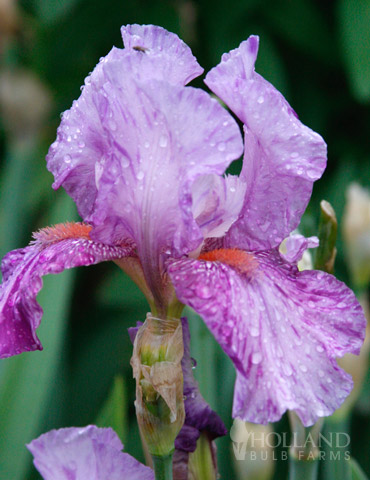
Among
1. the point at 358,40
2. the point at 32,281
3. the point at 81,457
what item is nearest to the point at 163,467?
the point at 81,457

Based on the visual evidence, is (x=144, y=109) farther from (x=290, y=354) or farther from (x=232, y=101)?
(x=290, y=354)

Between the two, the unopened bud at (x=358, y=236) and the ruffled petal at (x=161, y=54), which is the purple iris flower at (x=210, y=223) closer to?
the ruffled petal at (x=161, y=54)

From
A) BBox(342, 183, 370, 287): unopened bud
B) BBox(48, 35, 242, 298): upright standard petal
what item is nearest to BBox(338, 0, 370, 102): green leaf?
BBox(342, 183, 370, 287): unopened bud

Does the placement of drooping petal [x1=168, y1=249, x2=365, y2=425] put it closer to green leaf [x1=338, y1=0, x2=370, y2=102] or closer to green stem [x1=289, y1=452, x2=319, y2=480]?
green stem [x1=289, y1=452, x2=319, y2=480]

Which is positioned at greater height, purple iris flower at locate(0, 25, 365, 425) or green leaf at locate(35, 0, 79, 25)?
green leaf at locate(35, 0, 79, 25)

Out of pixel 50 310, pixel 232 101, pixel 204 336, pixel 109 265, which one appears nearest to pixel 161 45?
pixel 232 101

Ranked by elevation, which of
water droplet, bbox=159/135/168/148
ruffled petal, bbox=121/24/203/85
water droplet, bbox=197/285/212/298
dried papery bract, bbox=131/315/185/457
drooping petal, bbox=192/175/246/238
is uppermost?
ruffled petal, bbox=121/24/203/85

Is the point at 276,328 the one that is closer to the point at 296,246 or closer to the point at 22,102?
the point at 296,246
